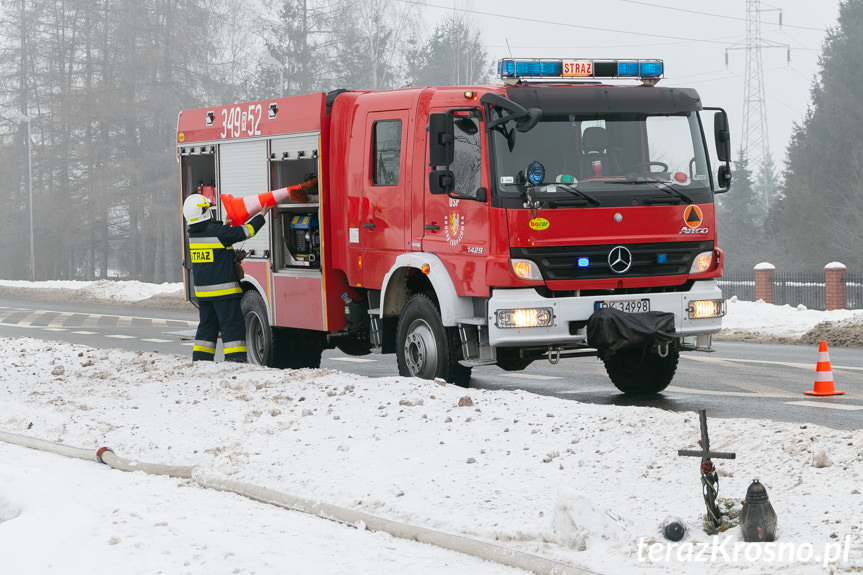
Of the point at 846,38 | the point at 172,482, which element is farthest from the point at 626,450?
the point at 846,38

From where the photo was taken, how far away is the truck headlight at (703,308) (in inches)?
417

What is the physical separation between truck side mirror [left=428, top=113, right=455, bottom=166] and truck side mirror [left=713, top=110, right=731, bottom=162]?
8.03 feet

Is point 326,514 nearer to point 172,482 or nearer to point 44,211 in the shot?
point 172,482

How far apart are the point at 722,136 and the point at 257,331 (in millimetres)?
5792

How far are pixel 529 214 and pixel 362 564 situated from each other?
4.83 metres

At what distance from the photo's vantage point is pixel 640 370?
1180cm

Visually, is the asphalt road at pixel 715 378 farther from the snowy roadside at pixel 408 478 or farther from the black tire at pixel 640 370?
the snowy roadside at pixel 408 478

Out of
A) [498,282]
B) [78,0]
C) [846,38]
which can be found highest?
[78,0]

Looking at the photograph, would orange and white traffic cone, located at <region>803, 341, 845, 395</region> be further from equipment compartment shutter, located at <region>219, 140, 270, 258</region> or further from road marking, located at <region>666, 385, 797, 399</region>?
equipment compartment shutter, located at <region>219, 140, 270, 258</region>

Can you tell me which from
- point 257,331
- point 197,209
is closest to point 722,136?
point 197,209

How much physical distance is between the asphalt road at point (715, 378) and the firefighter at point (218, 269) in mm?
1873

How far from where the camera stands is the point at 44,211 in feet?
195

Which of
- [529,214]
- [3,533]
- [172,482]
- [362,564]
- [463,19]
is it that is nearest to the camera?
[362,564]

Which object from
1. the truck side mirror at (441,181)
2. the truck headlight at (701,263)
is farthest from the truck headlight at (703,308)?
the truck side mirror at (441,181)
